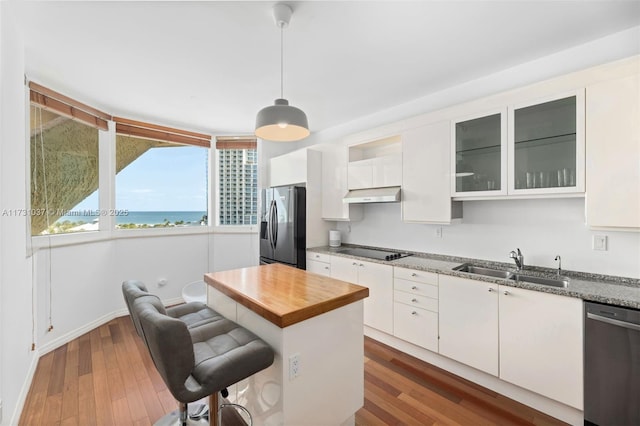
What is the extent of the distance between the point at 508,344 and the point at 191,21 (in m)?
3.16

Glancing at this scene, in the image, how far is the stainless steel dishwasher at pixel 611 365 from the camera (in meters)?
1.58

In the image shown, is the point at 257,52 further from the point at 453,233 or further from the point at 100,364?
the point at 100,364

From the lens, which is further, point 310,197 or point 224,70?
point 310,197

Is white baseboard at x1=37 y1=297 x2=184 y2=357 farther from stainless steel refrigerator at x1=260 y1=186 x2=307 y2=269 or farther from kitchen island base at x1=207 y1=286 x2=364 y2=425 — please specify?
kitchen island base at x1=207 y1=286 x2=364 y2=425

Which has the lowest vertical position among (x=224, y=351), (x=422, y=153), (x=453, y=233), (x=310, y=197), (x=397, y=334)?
(x=397, y=334)

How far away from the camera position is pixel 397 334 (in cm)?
273

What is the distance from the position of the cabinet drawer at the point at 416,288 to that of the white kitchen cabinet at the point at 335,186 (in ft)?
3.70

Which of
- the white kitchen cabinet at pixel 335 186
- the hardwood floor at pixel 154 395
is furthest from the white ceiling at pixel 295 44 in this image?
the hardwood floor at pixel 154 395

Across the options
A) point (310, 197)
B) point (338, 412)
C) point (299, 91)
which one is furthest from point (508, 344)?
point (299, 91)

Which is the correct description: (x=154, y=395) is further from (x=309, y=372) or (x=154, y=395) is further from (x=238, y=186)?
(x=238, y=186)

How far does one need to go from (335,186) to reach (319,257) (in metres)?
0.95

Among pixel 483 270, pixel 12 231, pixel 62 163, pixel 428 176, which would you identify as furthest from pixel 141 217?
pixel 483 270

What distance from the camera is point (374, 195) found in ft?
10.3

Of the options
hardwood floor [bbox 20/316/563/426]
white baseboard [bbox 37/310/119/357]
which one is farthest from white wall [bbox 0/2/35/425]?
white baseboard [bbox 37/310/119/357]
